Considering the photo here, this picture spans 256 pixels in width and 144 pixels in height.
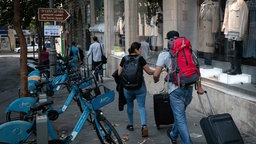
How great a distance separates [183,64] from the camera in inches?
189

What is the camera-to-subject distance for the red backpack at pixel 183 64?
4797mm

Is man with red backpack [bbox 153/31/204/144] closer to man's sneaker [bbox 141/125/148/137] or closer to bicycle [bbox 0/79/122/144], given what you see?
bicycle [bbox 0/79/122/144]

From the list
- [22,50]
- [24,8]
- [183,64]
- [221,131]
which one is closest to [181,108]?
[183,64]

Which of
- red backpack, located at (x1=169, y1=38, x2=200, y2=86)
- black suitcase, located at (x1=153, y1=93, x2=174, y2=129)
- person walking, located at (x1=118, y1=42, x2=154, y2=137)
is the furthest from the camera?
black suitcase, located at (x1=153, y1=93, x2=174, y2=129)

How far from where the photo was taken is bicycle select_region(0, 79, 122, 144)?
4.45 m

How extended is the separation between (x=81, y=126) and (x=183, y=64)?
63.1 inches

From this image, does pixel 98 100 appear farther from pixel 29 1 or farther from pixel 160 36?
pixel 29 1

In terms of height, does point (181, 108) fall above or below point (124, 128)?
above

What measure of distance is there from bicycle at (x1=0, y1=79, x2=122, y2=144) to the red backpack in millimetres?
947

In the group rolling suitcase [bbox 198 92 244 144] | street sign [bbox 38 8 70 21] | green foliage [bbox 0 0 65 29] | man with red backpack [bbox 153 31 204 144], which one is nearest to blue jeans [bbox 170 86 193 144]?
man with red backpack [bbox 153 31 204 144]

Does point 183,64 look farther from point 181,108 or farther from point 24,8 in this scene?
point 24,8

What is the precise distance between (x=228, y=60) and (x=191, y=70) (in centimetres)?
345

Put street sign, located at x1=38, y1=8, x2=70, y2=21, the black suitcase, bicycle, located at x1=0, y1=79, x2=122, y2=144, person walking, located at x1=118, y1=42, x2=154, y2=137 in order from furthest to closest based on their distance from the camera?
street sign, located at x1=38, y1=8, x2=70, y2=21 < the black suitcase < person walking, located at x1=118, y1=42, x2=154, y2=137 < bicycle, located at x1=0, y1=79, x2=122, y2=144

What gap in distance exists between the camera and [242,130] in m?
6.28
